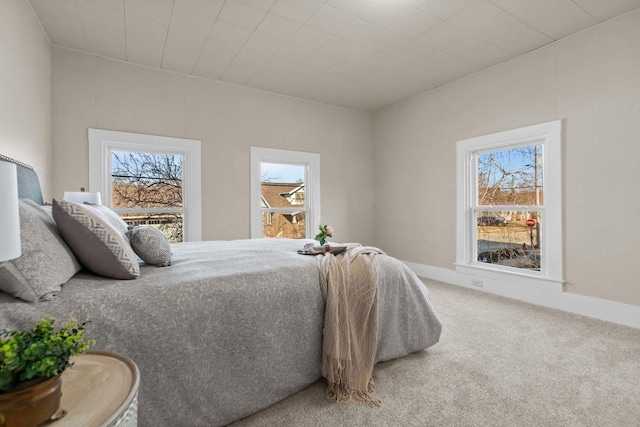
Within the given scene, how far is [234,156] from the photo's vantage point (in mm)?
4098

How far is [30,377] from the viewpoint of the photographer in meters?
0.66

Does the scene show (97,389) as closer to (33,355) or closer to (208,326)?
(33,355)

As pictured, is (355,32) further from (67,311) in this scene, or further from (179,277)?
(67,311)

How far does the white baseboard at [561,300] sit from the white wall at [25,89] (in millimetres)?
4587

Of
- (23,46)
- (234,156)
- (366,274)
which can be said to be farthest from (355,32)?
(23,46)

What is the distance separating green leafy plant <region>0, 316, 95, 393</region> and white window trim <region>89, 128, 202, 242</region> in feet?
10.3

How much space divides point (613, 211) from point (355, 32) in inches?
114

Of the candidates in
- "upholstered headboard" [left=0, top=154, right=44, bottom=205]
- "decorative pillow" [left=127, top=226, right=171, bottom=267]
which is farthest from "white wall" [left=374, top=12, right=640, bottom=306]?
"upholstered headboard" [left=0, top=154, right=44, bottom=205]

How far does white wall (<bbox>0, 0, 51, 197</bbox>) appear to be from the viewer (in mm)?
2006

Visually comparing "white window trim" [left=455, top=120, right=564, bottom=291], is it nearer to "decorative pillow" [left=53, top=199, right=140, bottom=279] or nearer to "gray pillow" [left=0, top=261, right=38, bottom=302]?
"decorative pillow" [left=53, top=199, right=140, bottom=279]

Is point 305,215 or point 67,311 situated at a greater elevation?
point 305,215

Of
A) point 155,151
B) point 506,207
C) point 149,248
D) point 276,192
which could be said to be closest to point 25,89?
point 155,151

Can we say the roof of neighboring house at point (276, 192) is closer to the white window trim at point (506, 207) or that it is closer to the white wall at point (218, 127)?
the white wall at point (218, 127)

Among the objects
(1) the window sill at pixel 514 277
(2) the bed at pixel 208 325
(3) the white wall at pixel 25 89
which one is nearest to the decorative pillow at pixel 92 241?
→ (2) the bed at pixel 208 325
